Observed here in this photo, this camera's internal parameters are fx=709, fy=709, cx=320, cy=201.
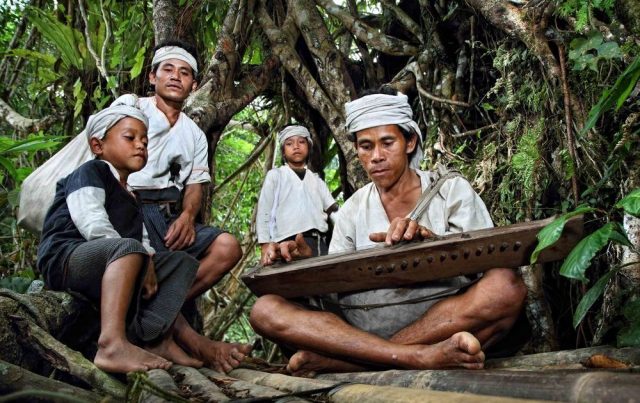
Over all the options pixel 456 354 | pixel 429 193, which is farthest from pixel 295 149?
pixel 456 354

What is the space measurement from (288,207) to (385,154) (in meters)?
2.08

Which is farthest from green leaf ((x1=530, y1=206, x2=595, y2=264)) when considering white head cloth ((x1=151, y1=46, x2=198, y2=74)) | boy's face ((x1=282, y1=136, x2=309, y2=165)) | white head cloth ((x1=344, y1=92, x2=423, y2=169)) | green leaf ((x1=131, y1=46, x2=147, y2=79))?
green leaf ((x1=131, y1=46, x2=147, y2=79))

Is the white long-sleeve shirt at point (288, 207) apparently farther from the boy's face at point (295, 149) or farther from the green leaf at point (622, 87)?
the green leaf at point (622, 87)

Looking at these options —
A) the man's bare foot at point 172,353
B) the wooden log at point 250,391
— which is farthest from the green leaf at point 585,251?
the man's bare foot at point 172,353

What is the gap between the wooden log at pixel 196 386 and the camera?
238 centimetres

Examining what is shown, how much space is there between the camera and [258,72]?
6.01m

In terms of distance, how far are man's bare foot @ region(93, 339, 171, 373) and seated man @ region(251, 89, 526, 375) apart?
59 centimetres

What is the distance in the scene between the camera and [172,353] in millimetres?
3305

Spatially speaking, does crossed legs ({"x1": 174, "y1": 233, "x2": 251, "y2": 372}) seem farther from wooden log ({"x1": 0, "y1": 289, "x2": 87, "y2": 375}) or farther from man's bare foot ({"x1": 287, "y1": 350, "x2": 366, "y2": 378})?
wooden log ({"x1": 0, "y1": 289, "x2": 87, "y2": 375})

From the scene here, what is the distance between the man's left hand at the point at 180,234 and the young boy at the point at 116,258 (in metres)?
0.31

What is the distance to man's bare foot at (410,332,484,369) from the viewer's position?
2633 millimetres

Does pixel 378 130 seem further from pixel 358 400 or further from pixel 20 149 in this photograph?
pixel 20 149

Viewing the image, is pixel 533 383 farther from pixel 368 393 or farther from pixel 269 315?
pixel 269 315

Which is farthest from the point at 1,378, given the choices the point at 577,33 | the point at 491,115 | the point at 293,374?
the point at 491,115
